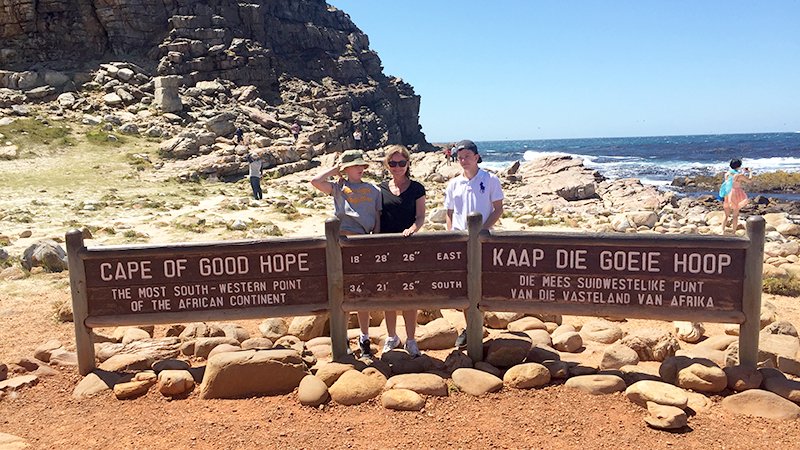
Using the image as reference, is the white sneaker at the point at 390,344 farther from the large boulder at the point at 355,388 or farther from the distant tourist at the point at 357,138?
the distant tourist at the point at 357,138

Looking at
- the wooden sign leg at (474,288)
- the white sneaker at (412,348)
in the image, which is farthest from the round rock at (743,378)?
the white sneaker at (412,348)

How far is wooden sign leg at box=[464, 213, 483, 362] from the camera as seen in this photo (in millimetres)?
5289

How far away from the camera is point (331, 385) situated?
201 inches

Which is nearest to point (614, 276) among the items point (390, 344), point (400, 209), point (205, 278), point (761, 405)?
point (761, 405)

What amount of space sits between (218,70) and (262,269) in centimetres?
5344

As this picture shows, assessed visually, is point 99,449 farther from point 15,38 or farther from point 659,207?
point 15,38

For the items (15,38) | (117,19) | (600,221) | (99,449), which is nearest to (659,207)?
(600,221)

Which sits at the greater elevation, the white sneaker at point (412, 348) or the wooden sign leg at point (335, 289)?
the wooden sign leg at point (335, 289)

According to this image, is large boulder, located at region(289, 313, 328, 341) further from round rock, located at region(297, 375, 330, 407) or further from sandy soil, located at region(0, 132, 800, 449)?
round rock, located at region(297, 375, 330, 407)

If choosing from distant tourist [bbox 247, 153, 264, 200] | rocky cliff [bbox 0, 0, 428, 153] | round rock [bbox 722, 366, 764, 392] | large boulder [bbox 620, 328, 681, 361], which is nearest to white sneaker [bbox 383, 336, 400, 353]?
large boulder [bbox 620, 328, 681, 361]

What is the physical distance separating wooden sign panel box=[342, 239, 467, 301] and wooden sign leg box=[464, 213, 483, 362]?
0.21ft

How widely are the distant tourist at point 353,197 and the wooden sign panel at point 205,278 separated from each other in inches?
17.9

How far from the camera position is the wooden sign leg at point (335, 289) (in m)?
5.39

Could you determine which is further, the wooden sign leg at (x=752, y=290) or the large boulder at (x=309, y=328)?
the large boulder at (x=309, y=328)
